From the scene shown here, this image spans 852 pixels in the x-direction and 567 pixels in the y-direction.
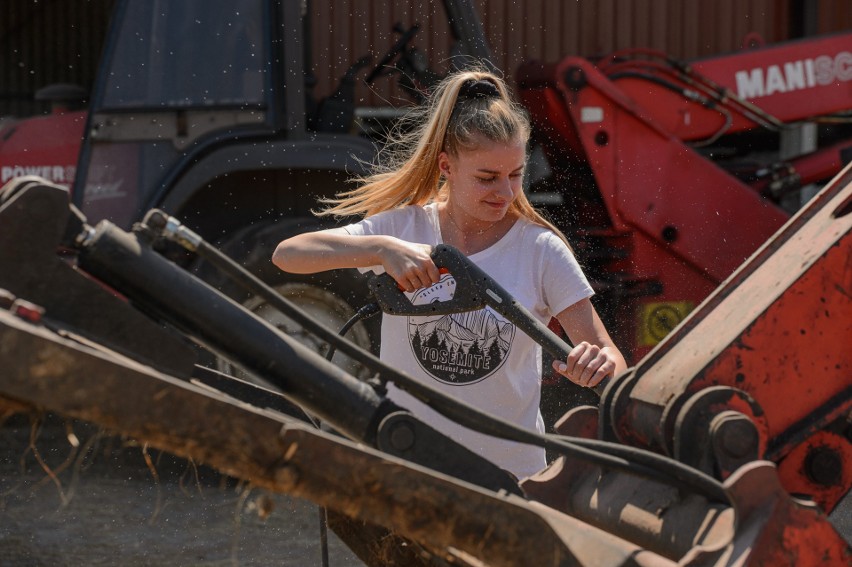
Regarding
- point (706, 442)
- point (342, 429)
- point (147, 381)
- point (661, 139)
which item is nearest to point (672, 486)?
point (706, 442)

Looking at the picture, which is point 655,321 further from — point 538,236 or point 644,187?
point 538,236

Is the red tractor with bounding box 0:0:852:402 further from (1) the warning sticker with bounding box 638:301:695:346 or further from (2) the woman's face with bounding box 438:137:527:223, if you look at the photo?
(2) the woman's face with bounding box 438:137:527:223

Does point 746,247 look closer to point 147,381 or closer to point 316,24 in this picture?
point 316,24

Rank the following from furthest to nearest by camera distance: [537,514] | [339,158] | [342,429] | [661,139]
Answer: [661,139], [339,158], [342,429], [537,514]

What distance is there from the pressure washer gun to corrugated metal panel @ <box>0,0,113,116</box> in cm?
319

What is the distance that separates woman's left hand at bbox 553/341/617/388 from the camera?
7.49ft

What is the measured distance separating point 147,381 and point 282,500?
10.3ft

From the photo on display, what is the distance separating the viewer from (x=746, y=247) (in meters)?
5.61

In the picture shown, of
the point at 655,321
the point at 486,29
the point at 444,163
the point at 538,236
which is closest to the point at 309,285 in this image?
the point at 655,321

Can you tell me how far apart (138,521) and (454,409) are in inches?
110

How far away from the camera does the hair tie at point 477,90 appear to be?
9.08ft

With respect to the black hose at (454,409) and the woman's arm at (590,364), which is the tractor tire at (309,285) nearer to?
the woman's arm at (590,364)

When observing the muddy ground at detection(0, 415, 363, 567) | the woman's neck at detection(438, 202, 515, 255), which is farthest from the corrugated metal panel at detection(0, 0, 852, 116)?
the woman's neck at detection(438, 202, 515, 255)

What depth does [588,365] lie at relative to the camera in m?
2.29
